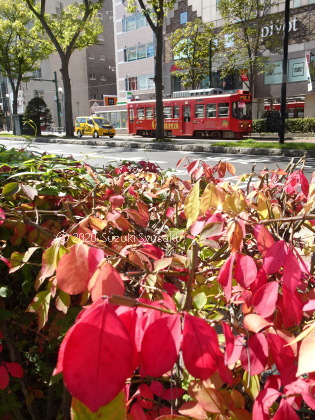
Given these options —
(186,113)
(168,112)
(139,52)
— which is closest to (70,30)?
(168,112)

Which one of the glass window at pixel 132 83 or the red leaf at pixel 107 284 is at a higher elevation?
the glass window at pixel 132 83

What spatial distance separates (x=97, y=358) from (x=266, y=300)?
1.29 ft

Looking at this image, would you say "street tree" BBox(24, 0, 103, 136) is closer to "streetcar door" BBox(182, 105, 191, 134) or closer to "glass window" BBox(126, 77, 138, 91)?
"streetcar door" BBox(182, 105, 191, 134)

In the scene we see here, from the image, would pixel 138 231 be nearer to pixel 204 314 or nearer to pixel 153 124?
pixel 204 314

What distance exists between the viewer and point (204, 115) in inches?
858

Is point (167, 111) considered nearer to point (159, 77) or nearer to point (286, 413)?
point (159, 77)

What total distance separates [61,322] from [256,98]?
3125 centimetres

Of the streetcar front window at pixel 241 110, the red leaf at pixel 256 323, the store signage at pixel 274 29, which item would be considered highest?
the store signage at pixel 274 29

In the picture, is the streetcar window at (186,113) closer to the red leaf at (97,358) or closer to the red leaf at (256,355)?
the red leaf at (256,355)

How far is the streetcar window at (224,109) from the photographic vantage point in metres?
20.6

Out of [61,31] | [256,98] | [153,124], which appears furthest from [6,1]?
[256,98]

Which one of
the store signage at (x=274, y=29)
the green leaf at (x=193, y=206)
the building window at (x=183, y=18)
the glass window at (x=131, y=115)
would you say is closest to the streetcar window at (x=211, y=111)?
the glass window at (x=131, y=115)

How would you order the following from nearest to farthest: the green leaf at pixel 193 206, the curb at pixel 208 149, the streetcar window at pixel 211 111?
the green leaf at pixel 193 206
the curb at pixel 208 149
the streetcar window at pixel 211 111

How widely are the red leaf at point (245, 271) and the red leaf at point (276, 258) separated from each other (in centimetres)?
4
